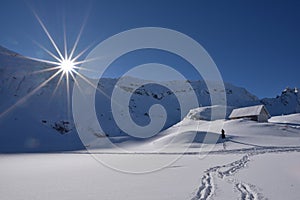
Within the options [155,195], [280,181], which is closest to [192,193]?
[155,195]

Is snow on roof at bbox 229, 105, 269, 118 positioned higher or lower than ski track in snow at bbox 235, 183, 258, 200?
higher

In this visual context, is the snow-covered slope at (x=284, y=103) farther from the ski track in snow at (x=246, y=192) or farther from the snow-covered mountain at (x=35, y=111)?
the ski track in snow at (x=246, y=192)

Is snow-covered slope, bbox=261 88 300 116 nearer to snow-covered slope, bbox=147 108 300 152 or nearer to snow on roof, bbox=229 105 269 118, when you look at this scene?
snow on roof, bbox=229 105 269 118

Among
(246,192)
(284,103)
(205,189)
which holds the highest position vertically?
(284,103)

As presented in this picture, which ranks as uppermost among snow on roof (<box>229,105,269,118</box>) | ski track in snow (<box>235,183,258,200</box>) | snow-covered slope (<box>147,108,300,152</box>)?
snow on roof (<box>229,105,269,118</box>)

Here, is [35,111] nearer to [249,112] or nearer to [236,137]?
[236,137]

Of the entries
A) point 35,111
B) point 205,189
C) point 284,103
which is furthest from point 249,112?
point 284,103

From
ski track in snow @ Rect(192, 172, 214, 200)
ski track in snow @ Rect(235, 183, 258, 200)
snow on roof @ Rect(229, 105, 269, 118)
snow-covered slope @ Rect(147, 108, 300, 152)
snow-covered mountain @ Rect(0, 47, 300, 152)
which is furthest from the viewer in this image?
snow-covered mountain @ Rect(0, 47, 300, 152)

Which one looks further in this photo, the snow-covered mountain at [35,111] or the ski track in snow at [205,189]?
the snow-covered mountain at [35,111]

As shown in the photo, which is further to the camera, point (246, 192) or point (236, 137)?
point (236, 137)

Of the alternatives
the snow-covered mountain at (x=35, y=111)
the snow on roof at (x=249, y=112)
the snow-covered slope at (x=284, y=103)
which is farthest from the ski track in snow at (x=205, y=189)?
the snow-covered slope at (x=284, y=103)

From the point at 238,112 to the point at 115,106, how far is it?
6196cm

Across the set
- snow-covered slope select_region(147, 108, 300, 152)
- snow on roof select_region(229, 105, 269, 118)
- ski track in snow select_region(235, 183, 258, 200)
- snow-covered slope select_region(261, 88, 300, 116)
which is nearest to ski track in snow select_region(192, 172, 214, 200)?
ski track in snow select_region(235, 183, 258, 200)

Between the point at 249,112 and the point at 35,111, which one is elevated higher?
the point at 35,111
